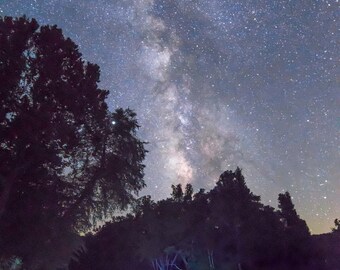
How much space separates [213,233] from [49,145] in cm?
3374

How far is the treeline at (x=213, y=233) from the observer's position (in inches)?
1545

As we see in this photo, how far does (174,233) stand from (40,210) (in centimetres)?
3270

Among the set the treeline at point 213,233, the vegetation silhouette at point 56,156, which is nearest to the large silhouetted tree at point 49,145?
the vegetation silhouette at point 56,156

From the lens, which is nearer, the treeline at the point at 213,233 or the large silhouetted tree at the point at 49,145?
the large silhouetted tree at the point at 49,145

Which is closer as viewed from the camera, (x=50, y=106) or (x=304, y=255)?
(x=50, y=106)

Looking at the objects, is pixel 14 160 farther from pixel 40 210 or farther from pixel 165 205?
pixel 165 205

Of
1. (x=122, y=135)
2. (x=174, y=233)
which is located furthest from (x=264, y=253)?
(x=122, y=135)

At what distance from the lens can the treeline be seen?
129 ft

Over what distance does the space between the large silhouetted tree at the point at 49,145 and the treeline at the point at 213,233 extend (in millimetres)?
15306

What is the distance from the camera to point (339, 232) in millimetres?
41469

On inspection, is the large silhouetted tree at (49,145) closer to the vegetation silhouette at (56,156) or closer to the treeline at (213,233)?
the vegetation silhouette at (56,156)

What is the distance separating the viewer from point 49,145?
2047cm

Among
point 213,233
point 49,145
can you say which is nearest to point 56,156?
point 49,145

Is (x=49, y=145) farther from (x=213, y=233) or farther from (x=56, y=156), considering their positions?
(x=213, y=233)
